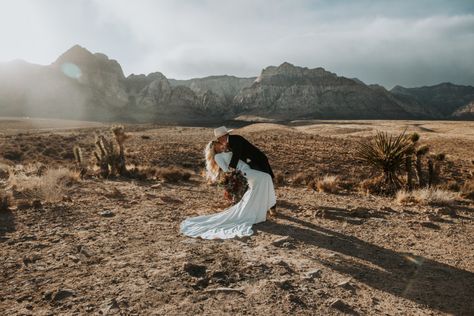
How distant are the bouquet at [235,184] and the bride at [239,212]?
20 centimetres

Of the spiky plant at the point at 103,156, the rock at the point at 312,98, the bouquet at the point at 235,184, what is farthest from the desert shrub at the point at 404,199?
the rock at the point at 312,98

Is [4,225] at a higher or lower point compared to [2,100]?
lower

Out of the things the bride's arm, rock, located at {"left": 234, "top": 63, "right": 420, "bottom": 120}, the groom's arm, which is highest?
rock, located at {"left": 234, "top": 63, "right": 420, "bottom": 120}

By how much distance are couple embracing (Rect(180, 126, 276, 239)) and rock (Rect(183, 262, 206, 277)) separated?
1523 mm

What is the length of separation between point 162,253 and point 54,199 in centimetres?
440

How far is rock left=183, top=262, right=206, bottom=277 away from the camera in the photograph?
183 inches

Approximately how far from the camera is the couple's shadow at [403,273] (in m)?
4.19

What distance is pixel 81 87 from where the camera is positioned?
145500 mm

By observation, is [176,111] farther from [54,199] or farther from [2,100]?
[54,199]

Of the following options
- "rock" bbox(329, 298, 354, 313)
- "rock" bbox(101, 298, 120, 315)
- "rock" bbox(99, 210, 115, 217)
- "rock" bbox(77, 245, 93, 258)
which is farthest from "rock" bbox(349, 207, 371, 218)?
"rock" bbox(101, 298, 120, 315)

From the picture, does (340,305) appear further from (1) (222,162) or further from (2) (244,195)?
(1) (222,162)

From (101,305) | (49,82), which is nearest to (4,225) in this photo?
(101,305)

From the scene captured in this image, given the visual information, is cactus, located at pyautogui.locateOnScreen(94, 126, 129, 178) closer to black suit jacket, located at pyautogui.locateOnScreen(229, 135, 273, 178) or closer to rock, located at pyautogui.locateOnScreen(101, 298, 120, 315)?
black suit jacket, located at pyautogui.locateOnScreen(229, 135, 273, 178)

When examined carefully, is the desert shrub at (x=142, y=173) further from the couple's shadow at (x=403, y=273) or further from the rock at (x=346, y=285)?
the rock at (x=346, y=285)
